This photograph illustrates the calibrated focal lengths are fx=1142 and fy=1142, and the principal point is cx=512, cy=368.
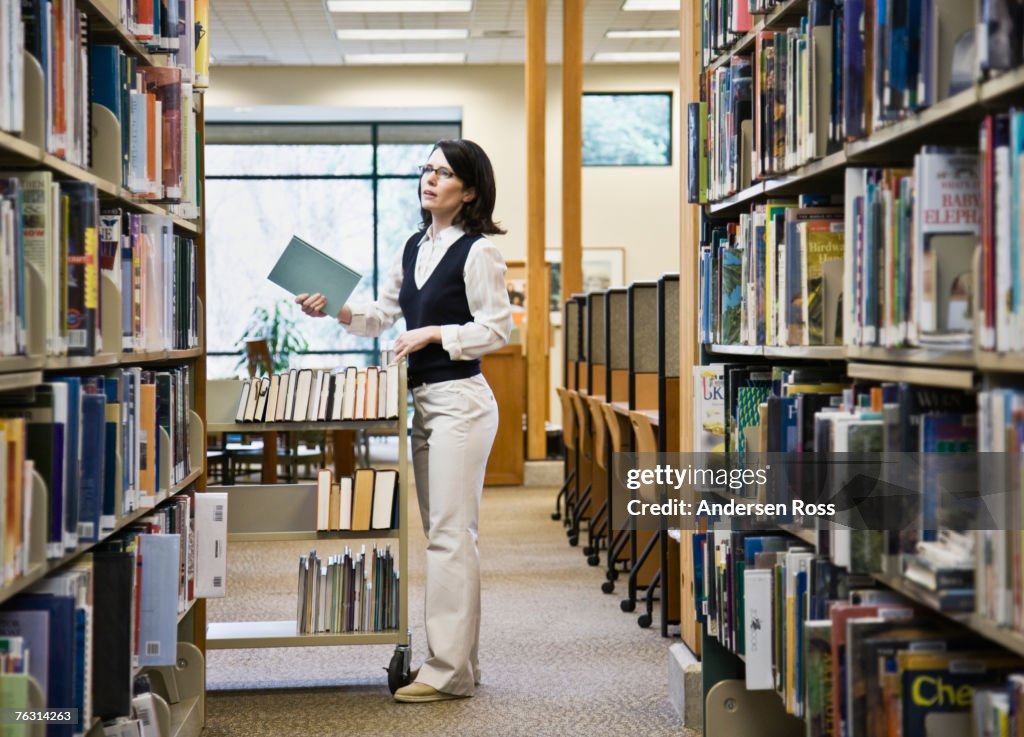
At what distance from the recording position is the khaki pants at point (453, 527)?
10.6 feet

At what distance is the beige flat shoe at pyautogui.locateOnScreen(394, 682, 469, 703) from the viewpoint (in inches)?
128

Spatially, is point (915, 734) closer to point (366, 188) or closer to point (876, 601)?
point (876, 601)

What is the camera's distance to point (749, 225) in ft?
8.32

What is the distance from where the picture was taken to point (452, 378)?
A: 3.28 meters

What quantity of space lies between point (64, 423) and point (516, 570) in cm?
373

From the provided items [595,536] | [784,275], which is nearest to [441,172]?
[784,275]

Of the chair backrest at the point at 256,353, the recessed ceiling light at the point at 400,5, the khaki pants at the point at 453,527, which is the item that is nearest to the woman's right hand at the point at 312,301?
the khaki pants at the point at 453,527

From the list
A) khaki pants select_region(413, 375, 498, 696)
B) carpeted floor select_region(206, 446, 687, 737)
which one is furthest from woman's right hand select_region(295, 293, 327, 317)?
carpeted floor select_region(206, 446, 687, 737)

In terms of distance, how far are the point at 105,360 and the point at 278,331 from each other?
967 centimetres

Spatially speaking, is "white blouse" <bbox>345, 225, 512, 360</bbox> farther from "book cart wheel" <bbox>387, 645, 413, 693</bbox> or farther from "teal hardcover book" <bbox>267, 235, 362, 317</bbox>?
"book cart wheel" <bbox>387, 645, 413, 693</bbox>

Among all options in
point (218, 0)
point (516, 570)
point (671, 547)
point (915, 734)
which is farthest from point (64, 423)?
point (218, 0)

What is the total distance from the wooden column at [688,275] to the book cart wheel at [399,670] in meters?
0.81

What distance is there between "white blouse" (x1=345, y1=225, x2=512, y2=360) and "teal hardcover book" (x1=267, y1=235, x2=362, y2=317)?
191 millimetres

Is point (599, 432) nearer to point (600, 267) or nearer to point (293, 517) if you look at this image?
point (293, 517)
